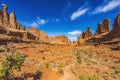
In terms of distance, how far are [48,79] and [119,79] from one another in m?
13.6

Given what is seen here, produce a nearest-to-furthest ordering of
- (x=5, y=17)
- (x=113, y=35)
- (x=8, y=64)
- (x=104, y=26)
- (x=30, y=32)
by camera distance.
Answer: (x=8, y=64), (x=113, y=35), (x=5, y=17), (x=30, y=32), (x=104, y=26)

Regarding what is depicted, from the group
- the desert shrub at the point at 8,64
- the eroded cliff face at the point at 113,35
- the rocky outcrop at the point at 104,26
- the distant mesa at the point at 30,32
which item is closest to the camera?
the desert shrub at the point at 8,64

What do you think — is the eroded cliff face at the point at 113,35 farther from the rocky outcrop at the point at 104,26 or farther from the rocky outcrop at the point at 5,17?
the rocky outcrop at the point at 5,17

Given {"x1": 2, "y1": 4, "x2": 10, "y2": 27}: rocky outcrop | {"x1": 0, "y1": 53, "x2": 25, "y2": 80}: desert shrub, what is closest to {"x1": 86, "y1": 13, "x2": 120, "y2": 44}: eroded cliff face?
{"x1": 2, "y1": 4, "x2": 10, "y2": 27}: rocky outcrop

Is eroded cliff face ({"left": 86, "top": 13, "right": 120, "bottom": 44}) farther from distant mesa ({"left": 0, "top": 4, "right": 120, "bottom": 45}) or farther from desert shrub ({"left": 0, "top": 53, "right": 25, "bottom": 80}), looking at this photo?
desert shrub ({"left": 0, "top": 53, "right": 25, "bottom": 80})

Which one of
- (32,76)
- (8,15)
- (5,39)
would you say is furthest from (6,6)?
(32,76)

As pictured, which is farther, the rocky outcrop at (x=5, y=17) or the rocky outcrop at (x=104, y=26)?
the rocky outcrop at (x=104, y=26)

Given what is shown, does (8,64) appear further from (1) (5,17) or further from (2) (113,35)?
(1) (5,17)

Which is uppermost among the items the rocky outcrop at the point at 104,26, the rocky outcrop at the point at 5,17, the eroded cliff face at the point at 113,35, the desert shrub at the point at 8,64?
the rocky outcrop at the point at 5,17

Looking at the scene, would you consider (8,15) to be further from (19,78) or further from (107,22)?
(19,78)

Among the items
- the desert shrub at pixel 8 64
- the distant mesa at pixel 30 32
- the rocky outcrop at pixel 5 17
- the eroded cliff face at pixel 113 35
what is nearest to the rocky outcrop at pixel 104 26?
the distant mesa at pixel 30 32

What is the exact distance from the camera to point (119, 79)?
3069cm

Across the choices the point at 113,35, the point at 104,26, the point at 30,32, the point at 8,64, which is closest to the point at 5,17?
the point at 30,32

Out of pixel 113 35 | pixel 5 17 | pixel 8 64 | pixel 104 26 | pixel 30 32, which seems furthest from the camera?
pixel 104 26
